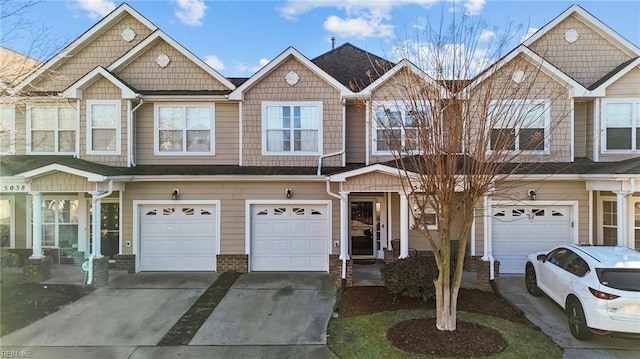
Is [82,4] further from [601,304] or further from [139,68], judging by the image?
[601,304]

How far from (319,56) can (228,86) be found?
5.59 meters

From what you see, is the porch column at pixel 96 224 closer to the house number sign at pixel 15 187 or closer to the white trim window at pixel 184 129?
the house number sign at pixel 15 187

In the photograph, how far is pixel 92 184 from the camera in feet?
36.1

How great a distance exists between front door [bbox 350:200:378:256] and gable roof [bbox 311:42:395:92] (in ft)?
13.8

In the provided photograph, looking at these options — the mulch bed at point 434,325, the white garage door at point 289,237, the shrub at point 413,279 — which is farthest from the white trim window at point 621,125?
the white garage door at point 289,237

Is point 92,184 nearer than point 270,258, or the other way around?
point 92,184

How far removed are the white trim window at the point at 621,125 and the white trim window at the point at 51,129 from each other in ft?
57.8

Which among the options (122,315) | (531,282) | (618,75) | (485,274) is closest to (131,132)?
(122,315)

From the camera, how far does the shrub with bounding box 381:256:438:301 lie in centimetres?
872

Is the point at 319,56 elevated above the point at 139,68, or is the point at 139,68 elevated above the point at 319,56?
the point at 319,56

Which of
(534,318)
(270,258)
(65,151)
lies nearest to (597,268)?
(534,318)

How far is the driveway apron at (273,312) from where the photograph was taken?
7.49 m

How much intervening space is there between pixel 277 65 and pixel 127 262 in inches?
321

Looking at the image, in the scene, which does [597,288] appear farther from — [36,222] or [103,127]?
[36,222]
